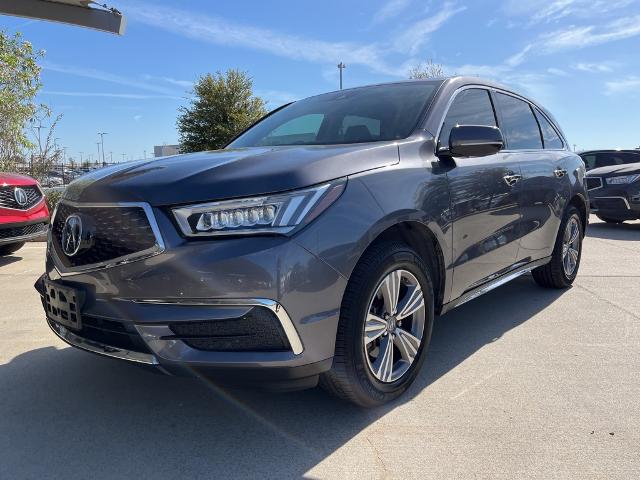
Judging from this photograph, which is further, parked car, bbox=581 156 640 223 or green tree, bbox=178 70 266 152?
green tree, bbox=178 70 266 152

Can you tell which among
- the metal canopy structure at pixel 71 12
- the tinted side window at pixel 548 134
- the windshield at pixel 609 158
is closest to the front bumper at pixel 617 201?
the windshield at pixel 609 158

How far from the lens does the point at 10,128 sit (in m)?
10.1

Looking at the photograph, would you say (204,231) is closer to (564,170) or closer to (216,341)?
(216,341)

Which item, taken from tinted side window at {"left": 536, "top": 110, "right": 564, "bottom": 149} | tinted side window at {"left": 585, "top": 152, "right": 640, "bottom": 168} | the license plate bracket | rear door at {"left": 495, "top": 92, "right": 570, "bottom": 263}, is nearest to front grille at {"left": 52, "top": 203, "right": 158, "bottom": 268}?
the license plate bracket

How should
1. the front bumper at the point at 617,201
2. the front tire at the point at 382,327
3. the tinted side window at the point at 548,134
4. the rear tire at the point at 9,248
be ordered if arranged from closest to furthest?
the front tire at the point at 382,327
the tinted side window at the point at 548,134
the rear tire at the point at 9,248
the front bumper at the point at 617,201

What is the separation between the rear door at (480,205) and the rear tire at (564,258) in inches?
44.9

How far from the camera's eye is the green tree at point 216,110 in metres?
24.8

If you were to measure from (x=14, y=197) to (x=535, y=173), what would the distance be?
543 cm

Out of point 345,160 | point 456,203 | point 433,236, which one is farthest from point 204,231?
point 456,203

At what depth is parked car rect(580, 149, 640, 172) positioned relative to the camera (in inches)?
447

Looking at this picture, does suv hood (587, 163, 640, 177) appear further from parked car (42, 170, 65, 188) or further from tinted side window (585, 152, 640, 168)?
parked car (42, 170, 65, 188)

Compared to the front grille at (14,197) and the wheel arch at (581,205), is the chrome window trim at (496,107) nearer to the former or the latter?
the wheel arch at (581,205)

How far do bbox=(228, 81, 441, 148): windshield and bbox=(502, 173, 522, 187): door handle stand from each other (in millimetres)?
794

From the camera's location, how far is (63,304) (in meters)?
2.33
